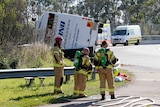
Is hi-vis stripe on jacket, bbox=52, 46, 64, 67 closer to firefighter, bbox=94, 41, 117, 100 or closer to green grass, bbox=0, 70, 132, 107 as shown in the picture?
green grass, bbox=0, 70, 132, 107

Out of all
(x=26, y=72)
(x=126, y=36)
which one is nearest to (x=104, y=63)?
(x=26, y=72)

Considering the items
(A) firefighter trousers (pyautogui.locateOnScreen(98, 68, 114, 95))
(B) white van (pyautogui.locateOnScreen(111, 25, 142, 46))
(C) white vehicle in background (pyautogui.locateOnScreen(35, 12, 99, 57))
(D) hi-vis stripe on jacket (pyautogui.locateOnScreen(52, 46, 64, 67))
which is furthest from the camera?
(B) white van (pyautogui.locateOnScreen(111, 25, 142, 46))

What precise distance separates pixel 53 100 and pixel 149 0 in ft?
225

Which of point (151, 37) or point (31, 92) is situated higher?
point (151, 37)

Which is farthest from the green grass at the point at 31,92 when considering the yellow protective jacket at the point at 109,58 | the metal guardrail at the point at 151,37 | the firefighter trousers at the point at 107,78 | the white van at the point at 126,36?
the metal guardrail at the point at 151,37

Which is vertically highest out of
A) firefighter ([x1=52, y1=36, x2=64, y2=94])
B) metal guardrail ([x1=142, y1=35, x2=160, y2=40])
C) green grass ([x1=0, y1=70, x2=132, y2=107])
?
firefighter ([x1=52, y1=36, x2=64, y2=94])

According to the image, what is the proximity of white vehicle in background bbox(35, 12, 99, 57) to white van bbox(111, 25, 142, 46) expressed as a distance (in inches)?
927

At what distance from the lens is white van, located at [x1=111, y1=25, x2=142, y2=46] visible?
165 ft

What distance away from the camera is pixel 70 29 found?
26.8 m

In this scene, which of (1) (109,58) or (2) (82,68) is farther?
(2) (82,68)

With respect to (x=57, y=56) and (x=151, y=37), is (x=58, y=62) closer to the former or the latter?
(x=57, y=56)

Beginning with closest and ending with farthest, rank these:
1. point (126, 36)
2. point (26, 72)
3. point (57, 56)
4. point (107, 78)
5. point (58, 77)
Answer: point (107, 78), point (57, 56), point (58, 77), point (26, 72), point (126, 36)

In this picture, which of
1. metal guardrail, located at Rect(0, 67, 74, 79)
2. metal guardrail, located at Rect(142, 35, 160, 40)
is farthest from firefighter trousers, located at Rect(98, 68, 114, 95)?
metal guardrail, located at Rect(142, 35, 160, 40)

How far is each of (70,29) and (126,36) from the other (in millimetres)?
24245
